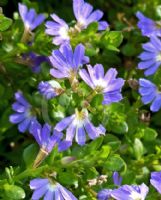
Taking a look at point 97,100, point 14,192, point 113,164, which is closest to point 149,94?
point 97,100

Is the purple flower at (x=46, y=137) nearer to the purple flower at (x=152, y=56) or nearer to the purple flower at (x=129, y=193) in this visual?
the purple flower at (x=129, y=193)

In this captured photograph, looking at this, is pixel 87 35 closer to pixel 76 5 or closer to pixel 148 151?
pixel 76 5

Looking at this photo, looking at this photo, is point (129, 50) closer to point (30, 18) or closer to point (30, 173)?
point (30, 18)

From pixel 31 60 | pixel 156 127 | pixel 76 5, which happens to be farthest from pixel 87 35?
pixel 156 127

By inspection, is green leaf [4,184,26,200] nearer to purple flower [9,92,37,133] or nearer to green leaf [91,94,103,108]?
A: green leaf [91,94,103,108]

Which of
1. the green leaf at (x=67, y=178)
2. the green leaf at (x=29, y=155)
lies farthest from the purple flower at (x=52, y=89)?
the green leaf at (x=67, y=178)

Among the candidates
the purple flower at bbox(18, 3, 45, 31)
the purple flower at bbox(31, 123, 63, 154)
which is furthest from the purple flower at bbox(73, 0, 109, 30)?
the purple flower at bbox(31, 123, 63, 154)
